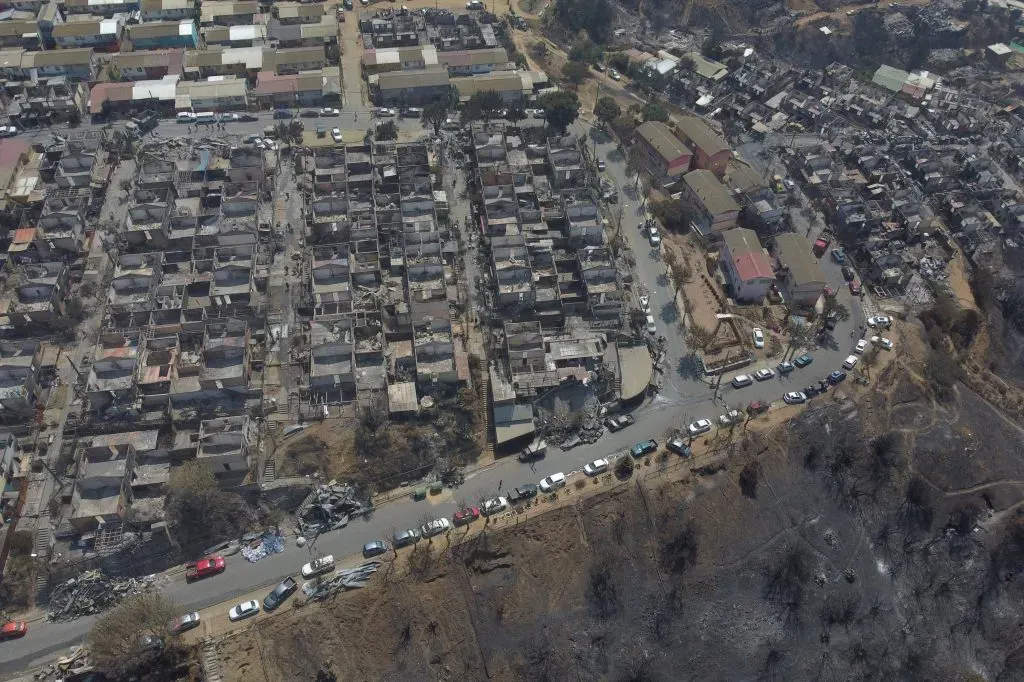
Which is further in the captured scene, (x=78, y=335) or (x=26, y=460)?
(x=78, y=335)

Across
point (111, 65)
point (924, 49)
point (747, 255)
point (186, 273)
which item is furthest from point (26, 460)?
point (924, 49)

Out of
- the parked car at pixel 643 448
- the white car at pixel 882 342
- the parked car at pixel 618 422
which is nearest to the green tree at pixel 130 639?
the parked car at pixel 618 422

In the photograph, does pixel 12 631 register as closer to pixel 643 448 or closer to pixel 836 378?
pixel 643 448

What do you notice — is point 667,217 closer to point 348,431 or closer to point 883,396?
point 883,396

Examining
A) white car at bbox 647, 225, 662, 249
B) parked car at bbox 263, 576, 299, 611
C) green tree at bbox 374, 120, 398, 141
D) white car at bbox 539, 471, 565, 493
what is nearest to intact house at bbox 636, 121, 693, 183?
white car at bbox 647, 225, 662, 249

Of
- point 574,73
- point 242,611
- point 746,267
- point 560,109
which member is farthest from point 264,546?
point 574,73
